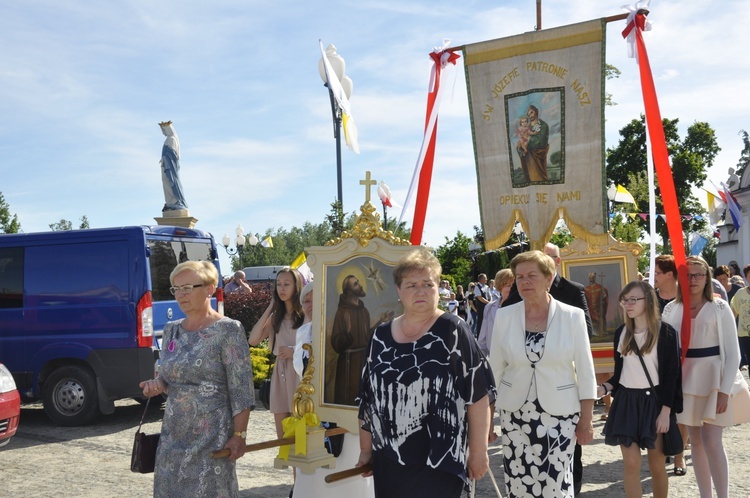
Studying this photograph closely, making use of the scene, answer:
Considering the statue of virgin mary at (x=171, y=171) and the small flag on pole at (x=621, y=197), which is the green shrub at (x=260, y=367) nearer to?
the statue of virgin mary at (x=171, y=171)

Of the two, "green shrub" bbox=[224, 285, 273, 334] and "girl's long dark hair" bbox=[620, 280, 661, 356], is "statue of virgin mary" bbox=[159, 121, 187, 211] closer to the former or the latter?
"green shrub" bbox=[224, 285, 273, 334]

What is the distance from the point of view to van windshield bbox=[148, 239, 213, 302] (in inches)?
379

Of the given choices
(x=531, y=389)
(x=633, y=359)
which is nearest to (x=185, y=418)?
(x=531, y=389)

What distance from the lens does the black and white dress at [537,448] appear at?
415cm

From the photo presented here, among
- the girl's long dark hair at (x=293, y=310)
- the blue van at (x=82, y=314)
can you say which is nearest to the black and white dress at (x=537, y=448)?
the girl's long dark hair at (x=293, y=310)

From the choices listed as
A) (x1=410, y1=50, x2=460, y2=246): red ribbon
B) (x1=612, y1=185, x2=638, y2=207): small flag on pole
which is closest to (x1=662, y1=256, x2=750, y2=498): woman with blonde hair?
(x1=410, y1=50, x2=460, y2=246): red ribbon

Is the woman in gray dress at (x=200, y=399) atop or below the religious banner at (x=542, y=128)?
below

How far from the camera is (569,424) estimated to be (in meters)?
4.18

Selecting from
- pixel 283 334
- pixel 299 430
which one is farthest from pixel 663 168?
pixel 299 430

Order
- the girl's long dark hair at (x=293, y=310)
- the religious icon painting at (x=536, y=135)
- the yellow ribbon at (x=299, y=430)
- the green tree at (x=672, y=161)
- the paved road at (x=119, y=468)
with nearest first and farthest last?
the yellow ribbon at (x=299, y=430), the girl's long dark hair at (x=293, y=310), the paved road at (x=119, y=468), the religious icon painting at (x=536, y=135), the green tree at (x=672, y=161)

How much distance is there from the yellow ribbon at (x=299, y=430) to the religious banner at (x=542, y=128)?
4317mm

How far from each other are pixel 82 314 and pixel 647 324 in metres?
6.93

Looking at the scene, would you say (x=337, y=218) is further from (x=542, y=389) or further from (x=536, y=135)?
(x=542, y=389)

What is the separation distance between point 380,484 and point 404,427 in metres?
0.32
